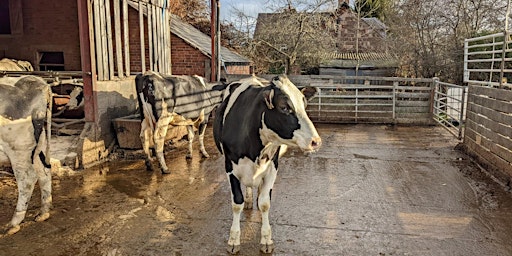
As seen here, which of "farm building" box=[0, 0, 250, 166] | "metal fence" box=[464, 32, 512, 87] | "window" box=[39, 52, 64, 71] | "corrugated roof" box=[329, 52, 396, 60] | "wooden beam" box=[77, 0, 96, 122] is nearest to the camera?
"metal fence" box=[464, 32, 512, 87]

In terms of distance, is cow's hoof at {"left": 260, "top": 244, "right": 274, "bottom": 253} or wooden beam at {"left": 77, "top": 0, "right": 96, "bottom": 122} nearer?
cow's hoof at {"left": 260, "top": 244, "right": 274, "bottom": 253}

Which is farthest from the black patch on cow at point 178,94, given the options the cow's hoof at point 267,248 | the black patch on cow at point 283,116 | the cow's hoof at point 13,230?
the black patch on cow at point 283,116

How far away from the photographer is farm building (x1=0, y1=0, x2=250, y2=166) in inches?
258

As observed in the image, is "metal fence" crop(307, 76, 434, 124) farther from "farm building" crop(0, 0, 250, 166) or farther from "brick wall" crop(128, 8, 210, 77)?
"farm building" crop(0, 0, 250, 166)

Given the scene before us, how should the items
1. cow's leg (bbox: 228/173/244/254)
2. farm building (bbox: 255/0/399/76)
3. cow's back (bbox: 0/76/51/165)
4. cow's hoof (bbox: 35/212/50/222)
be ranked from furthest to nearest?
1. farm building (bbox: 255/0/399/76)
2. cow's hoof (bbox: 35/212/50/222)
3. cow's back (bbox: 0/76/51/165)
4. cow's leg (bbox: 228/173/244/254)

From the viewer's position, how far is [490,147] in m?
6.21

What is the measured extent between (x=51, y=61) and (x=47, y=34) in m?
0.74

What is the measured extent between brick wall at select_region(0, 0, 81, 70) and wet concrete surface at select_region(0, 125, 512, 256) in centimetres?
559

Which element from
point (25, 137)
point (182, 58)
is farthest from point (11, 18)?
point (25, 137)

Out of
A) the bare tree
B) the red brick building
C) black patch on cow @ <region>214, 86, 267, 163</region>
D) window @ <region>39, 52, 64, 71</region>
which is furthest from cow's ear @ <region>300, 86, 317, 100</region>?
the bare tree

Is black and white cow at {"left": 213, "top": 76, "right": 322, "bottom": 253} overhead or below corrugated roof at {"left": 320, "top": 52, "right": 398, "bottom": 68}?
below

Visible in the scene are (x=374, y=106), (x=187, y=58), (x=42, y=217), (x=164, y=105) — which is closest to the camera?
(x=42, y=217)

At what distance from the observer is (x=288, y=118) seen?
3047 millimetres

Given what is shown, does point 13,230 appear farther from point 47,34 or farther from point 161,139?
point 47,34
